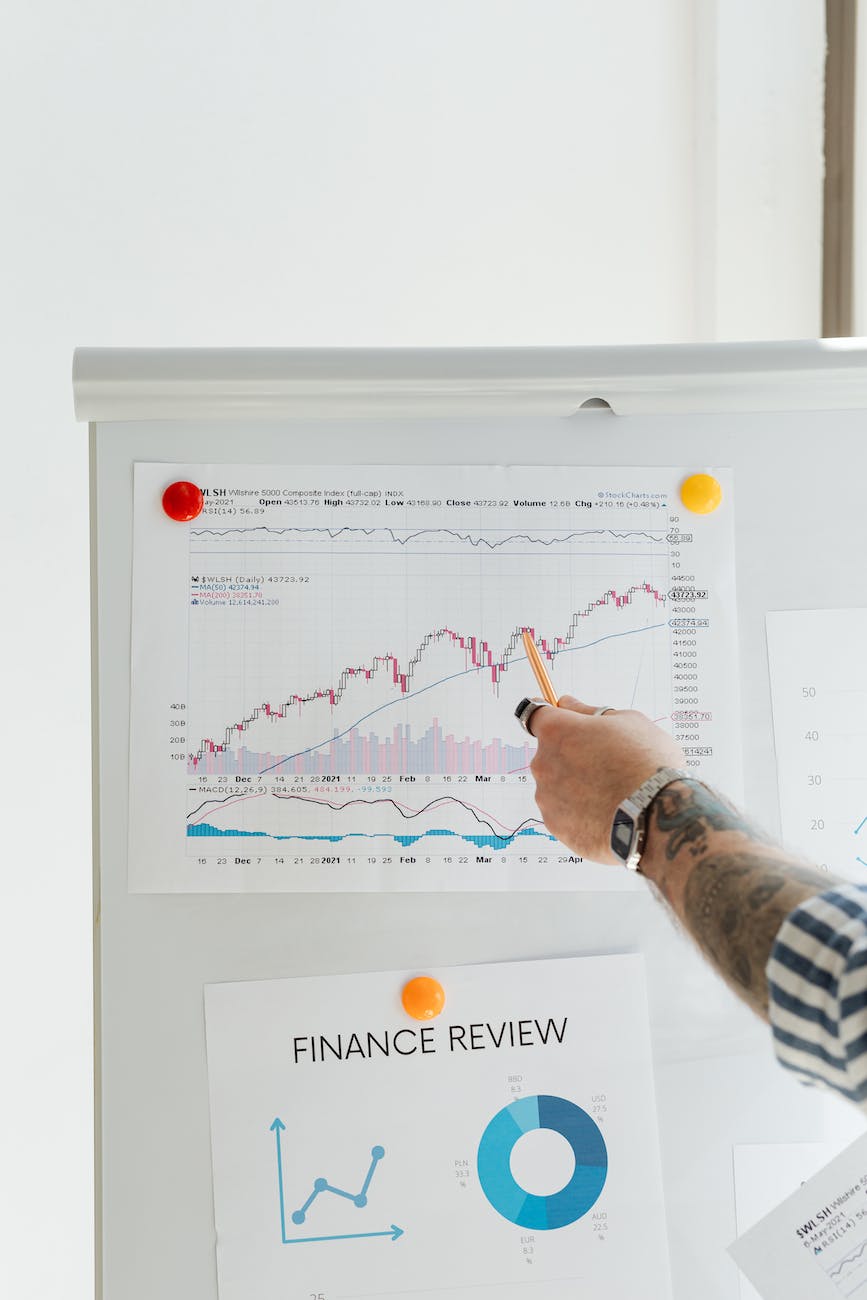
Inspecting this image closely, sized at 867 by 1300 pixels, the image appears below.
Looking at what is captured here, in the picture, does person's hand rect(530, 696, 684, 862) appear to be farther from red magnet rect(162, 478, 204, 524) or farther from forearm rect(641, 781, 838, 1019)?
red magnet rect(162, 478, 204, 524)

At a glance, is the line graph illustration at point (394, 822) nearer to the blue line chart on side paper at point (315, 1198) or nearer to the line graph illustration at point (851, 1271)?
the blue line chart on side paper at point (315, 1198)

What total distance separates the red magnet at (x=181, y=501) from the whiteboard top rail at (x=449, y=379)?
5cm

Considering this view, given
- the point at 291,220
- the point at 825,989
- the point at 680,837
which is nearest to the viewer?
the point at 825,989

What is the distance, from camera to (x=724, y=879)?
51 centimetres

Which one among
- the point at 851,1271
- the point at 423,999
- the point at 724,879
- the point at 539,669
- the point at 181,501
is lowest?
the point at 851,1271

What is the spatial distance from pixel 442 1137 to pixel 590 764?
0.91 ft

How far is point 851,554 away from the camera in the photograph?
705 millimetres

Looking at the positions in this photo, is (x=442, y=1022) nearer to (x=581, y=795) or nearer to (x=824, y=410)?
(x=581, y=795)

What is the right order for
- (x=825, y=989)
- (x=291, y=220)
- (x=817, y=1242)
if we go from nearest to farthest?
(x=825, y=989)
(x=817, y=1242)
(x=291, y=220)

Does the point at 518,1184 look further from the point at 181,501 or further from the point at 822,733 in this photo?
the point at 181,501

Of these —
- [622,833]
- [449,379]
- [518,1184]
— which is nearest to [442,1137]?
[518,1184]

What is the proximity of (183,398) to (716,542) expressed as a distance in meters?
0.38

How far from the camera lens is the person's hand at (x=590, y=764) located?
24.0 inches

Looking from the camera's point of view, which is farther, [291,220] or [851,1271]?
[291,220]
